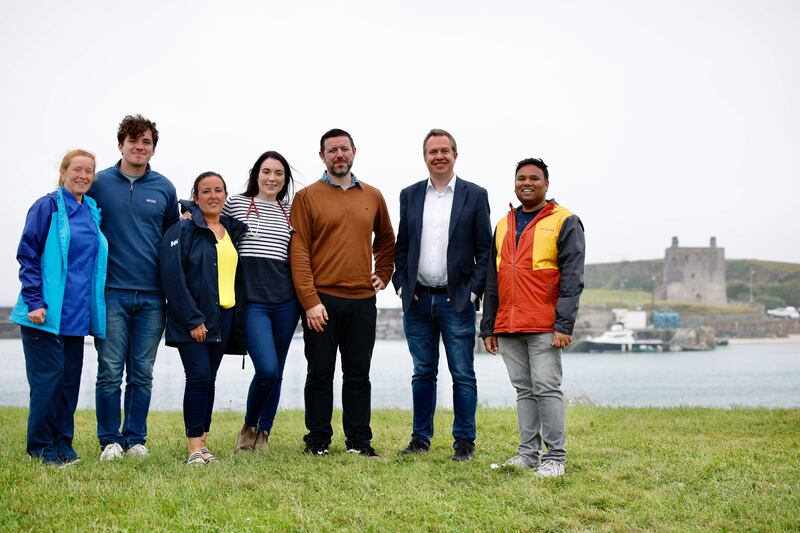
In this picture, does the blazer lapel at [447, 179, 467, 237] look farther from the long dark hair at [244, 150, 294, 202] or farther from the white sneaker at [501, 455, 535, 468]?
the white sneaker at [501, 455, 535, 468]

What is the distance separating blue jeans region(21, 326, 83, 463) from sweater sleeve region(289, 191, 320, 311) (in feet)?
5.05

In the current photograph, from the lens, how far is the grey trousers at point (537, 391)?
471 cm

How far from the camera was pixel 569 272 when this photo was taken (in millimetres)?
4617

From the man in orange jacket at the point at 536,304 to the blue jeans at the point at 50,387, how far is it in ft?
9.37

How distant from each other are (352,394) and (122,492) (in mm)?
Result: 1933

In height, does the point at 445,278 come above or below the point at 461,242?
below

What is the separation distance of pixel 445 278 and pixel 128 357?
2375 millimetres

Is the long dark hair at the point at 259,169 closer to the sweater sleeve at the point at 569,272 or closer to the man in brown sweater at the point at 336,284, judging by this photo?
the man in brown sweater at the point at 336,284

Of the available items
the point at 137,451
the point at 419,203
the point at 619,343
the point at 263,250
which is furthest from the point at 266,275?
the point at 619,343

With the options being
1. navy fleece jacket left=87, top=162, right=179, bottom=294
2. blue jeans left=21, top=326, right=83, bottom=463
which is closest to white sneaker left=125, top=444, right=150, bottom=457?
blue jeans left=21, top=326, right=83, bottom=463

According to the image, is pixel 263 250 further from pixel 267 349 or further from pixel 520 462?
pixel 520 462

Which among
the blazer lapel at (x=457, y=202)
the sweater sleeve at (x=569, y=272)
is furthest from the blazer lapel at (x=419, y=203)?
the sweater sleeve at (x=569, y=272)

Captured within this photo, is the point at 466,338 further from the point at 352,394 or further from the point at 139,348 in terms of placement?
the point at 139,348

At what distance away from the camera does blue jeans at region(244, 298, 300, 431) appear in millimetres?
5180
